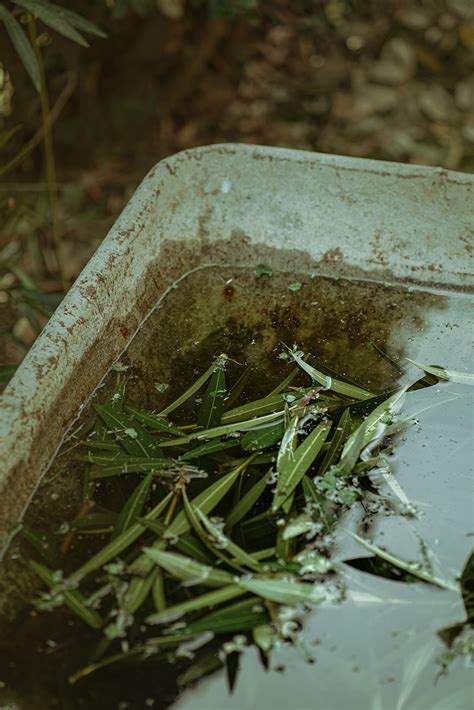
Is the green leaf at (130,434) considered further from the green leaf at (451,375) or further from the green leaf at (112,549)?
the green leaf at (451,375)

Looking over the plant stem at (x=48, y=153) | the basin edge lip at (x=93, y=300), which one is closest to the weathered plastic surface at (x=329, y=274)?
the basin edge lip at (x=93, y=300)

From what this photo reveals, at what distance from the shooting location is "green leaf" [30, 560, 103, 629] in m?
1.01

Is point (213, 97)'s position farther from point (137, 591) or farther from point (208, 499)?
point (137, 591)

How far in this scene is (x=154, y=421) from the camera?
1281 millimetres

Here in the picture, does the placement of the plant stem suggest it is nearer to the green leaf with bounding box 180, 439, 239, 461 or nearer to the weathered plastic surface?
the weathered plastic surface

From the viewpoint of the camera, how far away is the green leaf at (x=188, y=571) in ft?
3.46

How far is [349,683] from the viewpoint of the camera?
963mm

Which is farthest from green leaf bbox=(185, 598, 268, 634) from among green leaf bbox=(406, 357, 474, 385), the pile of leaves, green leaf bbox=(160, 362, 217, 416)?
green leaf bbox=(406, 357, 474, 385)

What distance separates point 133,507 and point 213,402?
0.25 metres

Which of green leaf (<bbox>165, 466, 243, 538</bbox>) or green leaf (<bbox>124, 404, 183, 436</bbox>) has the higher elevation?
green leaf (<bbox>124, 404, 183, 436</bbox>)

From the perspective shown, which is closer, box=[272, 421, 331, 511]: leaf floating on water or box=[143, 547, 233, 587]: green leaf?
box=[143, 547, 233, 587]: green leaf

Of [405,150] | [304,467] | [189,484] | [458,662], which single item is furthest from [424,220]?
[405,150]

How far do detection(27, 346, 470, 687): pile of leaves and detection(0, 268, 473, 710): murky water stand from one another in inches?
0.8

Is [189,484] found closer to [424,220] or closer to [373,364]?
[373,364]
